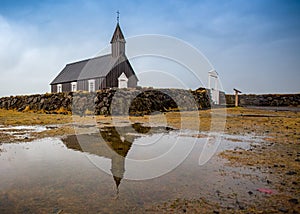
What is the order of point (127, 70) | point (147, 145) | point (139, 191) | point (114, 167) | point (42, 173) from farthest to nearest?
point (127, 70)
point (147, 145)
point (114, 167)
point (42, 173)
point (139, 191)

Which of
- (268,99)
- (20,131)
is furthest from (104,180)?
(268,99)

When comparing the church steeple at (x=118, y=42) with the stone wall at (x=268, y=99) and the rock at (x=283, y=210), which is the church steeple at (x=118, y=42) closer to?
the stone wall at (x=268, y=99)

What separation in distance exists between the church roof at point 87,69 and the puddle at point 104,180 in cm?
2461

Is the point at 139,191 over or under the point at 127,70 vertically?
under

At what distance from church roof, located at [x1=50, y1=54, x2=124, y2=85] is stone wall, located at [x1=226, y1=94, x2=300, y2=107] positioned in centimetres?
1753

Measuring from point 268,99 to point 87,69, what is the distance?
2579 cm

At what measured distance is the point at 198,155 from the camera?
205 inches

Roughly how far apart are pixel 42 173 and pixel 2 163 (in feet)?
3.98

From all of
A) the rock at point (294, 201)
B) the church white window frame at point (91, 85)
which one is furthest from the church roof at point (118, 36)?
the rock at point (294, 201)

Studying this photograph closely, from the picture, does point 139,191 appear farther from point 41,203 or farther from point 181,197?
point 41,203

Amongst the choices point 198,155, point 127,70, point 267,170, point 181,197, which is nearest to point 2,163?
point 181,197

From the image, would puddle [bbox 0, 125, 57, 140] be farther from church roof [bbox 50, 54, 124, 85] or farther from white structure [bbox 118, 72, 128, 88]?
white structure [bbox 118, 72, 128, 88]

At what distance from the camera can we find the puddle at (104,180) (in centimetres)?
279

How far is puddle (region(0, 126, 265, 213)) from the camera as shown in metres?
2.79
